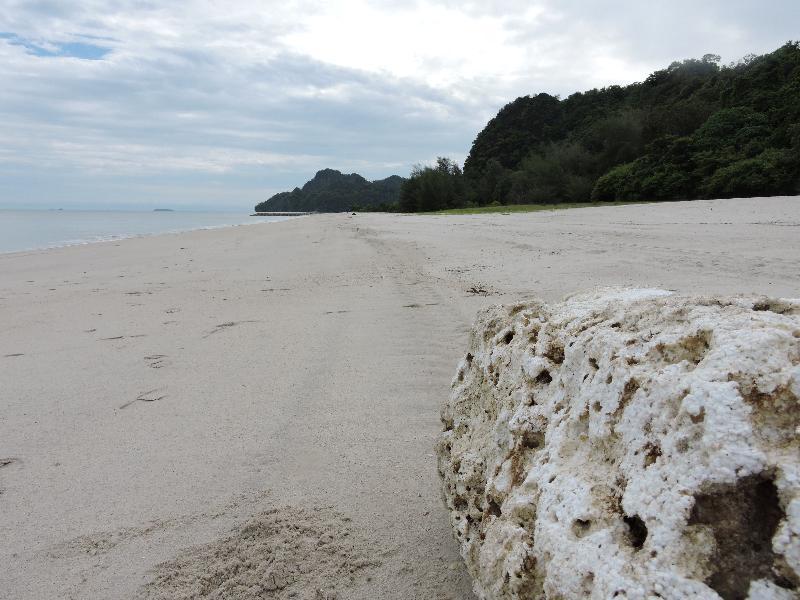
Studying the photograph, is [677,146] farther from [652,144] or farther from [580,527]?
[580,527]

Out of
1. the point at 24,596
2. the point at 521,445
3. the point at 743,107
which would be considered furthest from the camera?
the point at 743,107

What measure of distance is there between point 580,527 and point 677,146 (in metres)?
32.0

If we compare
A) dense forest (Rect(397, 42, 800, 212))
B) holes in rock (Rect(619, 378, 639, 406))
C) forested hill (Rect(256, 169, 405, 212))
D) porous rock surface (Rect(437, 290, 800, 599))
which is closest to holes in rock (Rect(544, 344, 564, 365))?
porous rock surface (Rect(437, 290, 800, 599))

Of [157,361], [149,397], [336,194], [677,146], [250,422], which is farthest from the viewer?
[336,194]

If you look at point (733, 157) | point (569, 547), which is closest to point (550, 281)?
point (569, 547)

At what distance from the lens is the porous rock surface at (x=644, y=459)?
99cm

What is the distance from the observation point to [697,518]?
103cm

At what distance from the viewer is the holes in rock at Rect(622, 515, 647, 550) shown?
44.8 inches

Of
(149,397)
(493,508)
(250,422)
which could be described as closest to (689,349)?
(493,508)

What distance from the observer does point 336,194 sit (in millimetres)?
127500

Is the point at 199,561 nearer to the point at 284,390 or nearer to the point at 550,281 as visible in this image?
the point at 284,390

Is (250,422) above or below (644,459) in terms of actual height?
below

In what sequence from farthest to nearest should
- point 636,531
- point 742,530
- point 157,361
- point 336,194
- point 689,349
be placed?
1. point 336,194
2. point 157,361
3. point 689,349
4. point 636,531
5. point 742,530

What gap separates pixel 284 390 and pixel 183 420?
2.33 ft
